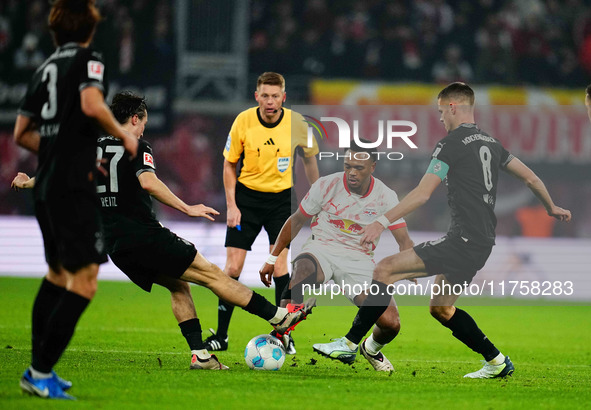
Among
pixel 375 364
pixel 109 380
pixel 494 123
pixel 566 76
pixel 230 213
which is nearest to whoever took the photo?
pixel 109 380

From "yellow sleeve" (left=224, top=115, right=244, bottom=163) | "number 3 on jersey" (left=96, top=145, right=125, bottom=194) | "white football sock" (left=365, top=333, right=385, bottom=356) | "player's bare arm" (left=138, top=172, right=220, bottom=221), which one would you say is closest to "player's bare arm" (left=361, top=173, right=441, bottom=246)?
"white football sock" (left=365, top=333, right=385, bottom=356)

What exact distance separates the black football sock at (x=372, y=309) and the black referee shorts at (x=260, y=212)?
194 centimetres

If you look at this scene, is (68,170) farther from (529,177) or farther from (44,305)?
(529,177)

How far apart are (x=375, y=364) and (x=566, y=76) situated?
1528cm

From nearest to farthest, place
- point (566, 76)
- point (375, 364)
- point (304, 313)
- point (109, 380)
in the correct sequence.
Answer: point (109, 380)
point (304, 313)
point (375, 364)
point (566, 76)

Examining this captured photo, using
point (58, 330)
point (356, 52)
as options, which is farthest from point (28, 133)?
point (356, 52)

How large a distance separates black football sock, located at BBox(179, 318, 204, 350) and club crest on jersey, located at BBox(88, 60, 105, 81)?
229 centimetres

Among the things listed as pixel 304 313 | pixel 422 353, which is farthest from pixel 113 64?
pixel 304 313

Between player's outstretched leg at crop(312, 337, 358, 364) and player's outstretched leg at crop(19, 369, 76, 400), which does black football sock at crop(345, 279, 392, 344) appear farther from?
player's outstretched leg at crop(19, 369, 76, 400)

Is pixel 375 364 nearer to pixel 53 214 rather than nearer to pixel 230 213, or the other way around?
pixel 230 213

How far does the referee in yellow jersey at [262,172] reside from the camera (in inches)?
317

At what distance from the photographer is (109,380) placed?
215 inches

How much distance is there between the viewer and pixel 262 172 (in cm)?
813

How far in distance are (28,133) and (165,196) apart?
4.03ft
